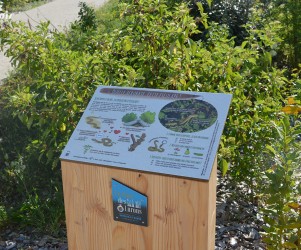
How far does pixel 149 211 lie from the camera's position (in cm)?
259

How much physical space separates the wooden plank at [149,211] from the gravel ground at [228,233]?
94 cm

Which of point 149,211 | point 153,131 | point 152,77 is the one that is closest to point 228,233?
point 152,77

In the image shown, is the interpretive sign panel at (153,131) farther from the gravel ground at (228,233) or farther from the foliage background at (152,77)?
the gravel ground at (228,233)

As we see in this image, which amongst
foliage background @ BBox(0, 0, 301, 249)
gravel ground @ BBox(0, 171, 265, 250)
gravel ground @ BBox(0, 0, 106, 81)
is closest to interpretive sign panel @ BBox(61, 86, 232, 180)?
foliage background @ BBox(0, 0, 301, 249)

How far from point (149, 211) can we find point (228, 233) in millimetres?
1359

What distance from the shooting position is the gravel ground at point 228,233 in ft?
12.1

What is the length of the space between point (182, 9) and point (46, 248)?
6.16 feet

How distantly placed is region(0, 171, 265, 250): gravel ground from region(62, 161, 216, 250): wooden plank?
0.94m

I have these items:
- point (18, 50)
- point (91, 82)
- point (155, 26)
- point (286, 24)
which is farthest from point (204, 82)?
point (286, 24)

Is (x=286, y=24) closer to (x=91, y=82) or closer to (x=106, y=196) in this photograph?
(x=91, y=82)

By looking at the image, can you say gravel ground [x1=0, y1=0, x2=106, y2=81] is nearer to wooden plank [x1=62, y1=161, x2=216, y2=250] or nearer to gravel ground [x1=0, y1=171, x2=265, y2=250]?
gravel ground [x1=0, y1=171, x2=265, y2=250]

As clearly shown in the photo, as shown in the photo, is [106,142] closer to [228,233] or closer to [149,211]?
[149,211]

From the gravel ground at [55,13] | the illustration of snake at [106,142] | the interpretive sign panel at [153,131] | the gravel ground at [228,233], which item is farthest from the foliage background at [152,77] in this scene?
the gravel ground at [55,13]

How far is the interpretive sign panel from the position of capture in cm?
248
